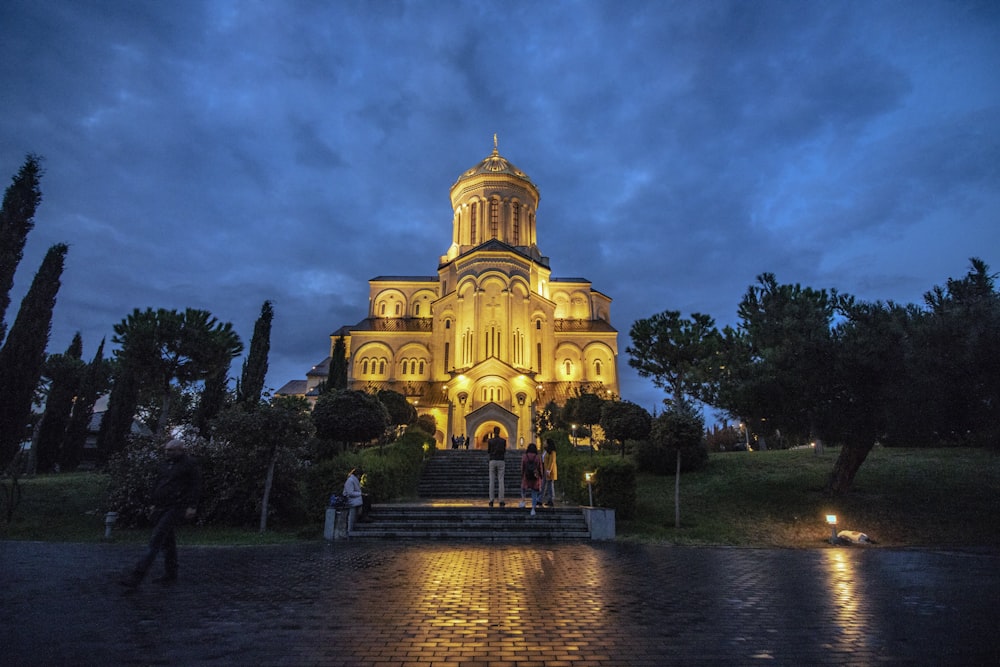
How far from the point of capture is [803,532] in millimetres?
11977

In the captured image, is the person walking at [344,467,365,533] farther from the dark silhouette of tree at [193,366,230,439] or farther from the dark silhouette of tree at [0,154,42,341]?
the dark silhouette of tree at [0,154,42,341]

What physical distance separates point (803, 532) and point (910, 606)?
7.77 m

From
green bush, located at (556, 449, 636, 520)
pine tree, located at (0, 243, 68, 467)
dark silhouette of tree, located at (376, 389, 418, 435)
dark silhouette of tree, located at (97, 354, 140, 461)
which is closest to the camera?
green bush, located at (556, 449, 636, 520)

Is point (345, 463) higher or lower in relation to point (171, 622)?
higher

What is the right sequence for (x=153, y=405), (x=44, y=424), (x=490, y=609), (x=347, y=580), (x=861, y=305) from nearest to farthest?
(x=490, y=609) → (x=347, y=580) → (x=861, y=305) → (x=44, y=424) → (x=153, y=405)

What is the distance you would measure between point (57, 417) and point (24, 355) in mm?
11398

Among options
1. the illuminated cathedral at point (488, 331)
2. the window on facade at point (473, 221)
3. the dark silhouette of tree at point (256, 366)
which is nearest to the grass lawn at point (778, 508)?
the dark silhouette of tree at point (256, 366)

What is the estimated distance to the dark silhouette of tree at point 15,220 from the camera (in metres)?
18.1

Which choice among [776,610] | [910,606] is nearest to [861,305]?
[910,606]

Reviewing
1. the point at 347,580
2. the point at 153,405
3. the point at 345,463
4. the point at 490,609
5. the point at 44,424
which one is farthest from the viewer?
the point at 153,405

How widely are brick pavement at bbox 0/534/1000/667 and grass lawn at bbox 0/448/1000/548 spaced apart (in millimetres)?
3519

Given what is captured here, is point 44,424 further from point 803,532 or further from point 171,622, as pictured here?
point 803,532

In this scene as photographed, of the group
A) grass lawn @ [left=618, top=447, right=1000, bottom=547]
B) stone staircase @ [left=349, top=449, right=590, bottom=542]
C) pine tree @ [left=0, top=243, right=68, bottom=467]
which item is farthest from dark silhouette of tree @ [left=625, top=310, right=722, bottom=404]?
pine tree @ [left=0, top=243, right=68, bottom=467]

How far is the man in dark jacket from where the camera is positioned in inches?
235
